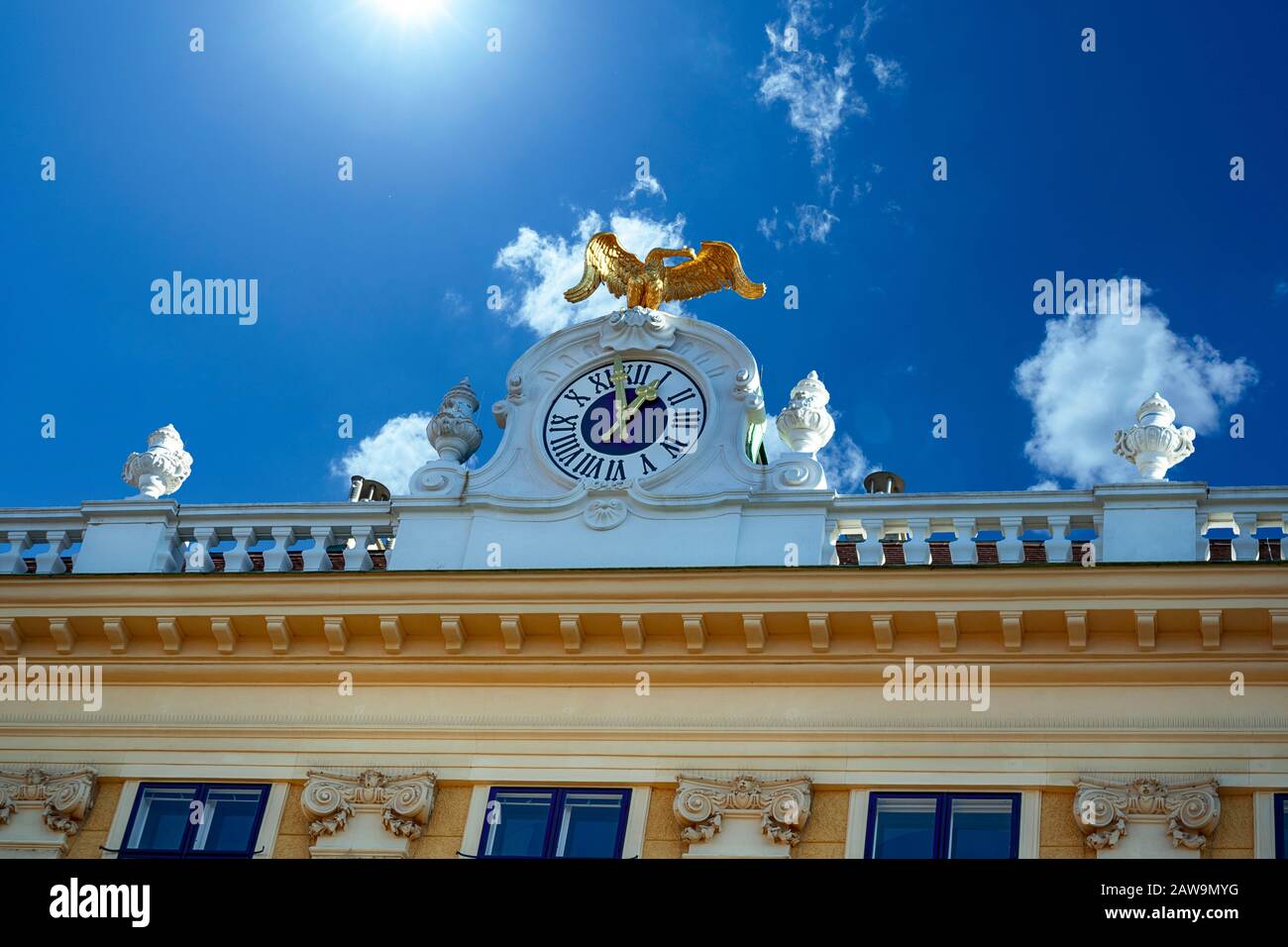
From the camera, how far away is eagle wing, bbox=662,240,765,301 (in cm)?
2280

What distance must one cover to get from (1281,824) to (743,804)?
4270 millimetres

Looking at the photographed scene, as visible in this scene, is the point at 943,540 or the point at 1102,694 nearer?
the point at 1102,694

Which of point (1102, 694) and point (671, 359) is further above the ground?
point (671, 359)

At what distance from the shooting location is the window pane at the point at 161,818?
20062mm

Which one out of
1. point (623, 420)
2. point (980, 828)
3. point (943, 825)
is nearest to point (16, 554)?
point (623, 420)

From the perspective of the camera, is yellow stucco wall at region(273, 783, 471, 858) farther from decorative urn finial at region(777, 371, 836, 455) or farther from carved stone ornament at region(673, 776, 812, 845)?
decorative urn finial at region(777, 371, 836, 455)

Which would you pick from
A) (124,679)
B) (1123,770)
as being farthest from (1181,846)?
(124,679)

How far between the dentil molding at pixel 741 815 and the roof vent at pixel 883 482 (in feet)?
14.5

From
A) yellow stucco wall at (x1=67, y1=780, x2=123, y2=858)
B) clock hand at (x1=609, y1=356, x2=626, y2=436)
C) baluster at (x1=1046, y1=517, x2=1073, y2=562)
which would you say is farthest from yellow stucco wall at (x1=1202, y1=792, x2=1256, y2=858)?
yellow stucco wall at (x1=67, y1=780, x2=123, y2=858)

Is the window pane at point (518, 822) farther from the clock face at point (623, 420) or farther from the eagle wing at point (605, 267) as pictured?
the eagle wing at point (605, 267)

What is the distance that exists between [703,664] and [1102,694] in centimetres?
335

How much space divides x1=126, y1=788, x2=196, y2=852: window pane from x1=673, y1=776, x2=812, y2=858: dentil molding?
4.35 metres

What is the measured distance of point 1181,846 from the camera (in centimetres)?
1816
